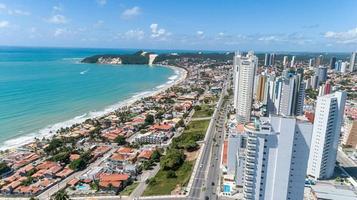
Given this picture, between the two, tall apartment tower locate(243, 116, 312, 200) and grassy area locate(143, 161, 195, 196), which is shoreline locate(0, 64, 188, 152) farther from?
tall apartment tower locate(243, 116, 312, 200)

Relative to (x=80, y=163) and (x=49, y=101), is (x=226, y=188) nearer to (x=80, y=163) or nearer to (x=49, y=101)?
(x=80, y=163)

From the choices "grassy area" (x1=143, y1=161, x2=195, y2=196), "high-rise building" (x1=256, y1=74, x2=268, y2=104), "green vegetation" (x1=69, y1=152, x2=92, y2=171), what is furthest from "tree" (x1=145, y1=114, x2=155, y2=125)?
"high-rise building" (x1=256, y1=74, x2=268, y2=104)

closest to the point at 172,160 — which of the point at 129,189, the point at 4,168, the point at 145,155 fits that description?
the point at 145,155

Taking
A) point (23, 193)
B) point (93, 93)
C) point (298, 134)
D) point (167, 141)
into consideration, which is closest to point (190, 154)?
point (167, 141)

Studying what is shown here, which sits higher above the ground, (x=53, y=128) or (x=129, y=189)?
(x=53, y=128)

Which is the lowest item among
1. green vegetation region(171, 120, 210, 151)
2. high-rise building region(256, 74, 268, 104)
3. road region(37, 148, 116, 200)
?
road region(37, 148, 116, 200)

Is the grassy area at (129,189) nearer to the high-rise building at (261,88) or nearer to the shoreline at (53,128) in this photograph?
the shoreline at (53,128)
